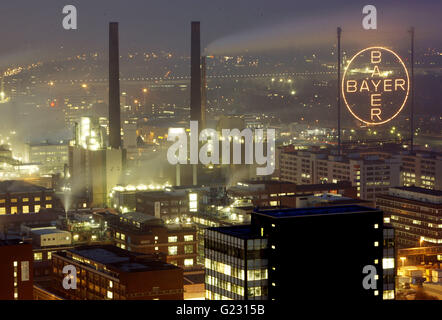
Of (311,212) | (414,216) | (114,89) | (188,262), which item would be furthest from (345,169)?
(311,212)

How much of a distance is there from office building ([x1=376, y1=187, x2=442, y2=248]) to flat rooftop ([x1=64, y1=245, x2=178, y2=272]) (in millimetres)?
10068

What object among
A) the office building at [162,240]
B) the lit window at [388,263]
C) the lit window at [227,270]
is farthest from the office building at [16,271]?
the lit window at [388,263]

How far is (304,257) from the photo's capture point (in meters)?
12.8

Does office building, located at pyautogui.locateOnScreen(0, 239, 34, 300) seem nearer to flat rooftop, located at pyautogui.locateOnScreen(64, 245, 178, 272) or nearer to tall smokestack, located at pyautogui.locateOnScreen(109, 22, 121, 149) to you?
flat rooftop, located at pyautogui.locateOnScreen(64, 245, 178, 272)

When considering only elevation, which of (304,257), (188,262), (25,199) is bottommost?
(188,262)

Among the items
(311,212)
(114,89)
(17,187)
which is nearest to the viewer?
(311,212)

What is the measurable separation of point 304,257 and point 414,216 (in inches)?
654

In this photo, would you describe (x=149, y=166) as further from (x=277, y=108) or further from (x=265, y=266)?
(x=265, y=266)

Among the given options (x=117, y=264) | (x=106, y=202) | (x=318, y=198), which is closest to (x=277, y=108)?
(x=106, y=202)

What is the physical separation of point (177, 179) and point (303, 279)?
25188mm

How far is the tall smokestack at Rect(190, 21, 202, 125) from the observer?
127ft

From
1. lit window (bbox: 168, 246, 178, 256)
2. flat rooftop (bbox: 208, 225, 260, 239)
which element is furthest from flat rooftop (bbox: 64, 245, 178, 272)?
flat rooftop (bbox: 208, 225, 260, 239)

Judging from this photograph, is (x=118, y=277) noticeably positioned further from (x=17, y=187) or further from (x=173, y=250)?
(x=17, y=187)
